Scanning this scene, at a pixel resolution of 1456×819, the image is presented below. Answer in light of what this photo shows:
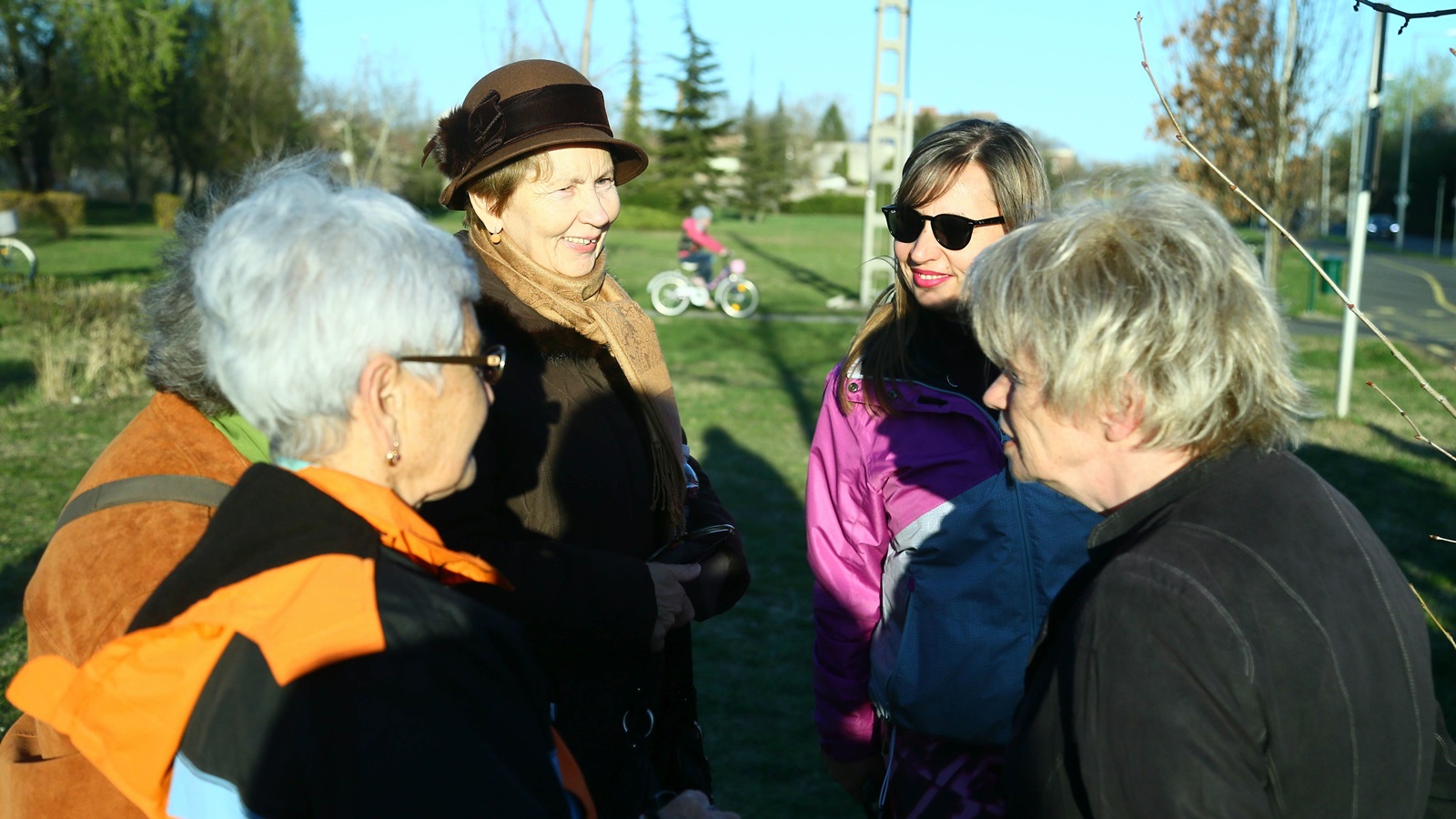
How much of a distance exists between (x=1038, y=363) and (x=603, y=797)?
3.98 ft

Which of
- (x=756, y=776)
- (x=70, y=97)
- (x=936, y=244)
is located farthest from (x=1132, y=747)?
(x=70, y=97)

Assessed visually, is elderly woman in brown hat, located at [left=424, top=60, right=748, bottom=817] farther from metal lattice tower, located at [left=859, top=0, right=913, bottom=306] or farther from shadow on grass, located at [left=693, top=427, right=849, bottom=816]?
metal lattice tower, located at [left=859, top=0, right=913, bottom=306]

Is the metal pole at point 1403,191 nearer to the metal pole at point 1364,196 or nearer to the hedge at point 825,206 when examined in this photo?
the hedge at point 825,206

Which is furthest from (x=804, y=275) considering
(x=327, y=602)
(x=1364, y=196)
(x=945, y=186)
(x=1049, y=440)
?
(x=327, y=602)

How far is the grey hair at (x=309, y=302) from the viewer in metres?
1.33

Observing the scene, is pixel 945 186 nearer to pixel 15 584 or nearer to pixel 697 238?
pixel 15 584

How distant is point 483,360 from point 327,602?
44 cm

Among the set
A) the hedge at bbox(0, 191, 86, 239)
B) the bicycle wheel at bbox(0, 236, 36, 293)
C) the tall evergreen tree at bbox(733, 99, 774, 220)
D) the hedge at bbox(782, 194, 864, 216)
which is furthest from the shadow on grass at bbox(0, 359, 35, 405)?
the hedge at bbox(782, 194, 864, 216)

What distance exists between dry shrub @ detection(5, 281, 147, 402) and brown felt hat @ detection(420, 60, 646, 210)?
834 cm

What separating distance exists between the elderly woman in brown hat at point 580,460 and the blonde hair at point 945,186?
47 centimetres

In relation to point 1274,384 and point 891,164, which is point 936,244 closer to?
point 1274,384

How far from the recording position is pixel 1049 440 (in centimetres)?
158

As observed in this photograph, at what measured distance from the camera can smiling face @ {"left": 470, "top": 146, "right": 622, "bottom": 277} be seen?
7.30ft

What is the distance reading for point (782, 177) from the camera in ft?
194
